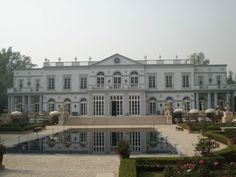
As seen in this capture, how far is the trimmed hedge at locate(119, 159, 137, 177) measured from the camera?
890cm

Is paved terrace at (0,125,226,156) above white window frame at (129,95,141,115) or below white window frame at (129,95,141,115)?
below

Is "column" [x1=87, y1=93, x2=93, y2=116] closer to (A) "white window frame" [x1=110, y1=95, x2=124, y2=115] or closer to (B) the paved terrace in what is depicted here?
(A) "white window frame" [x1=110, y1=95, x2=124, y2=115]

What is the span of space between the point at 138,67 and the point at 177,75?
5.45 m

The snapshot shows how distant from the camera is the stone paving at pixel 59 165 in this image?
1033cm

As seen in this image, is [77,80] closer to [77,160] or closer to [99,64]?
[99,64]

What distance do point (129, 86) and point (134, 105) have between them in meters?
2.68

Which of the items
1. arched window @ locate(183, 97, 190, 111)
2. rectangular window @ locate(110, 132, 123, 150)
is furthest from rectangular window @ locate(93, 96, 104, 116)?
rectangular window @ locate(110, 132, 123, 150)

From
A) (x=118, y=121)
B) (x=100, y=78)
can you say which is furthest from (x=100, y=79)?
(x=118, y=121)

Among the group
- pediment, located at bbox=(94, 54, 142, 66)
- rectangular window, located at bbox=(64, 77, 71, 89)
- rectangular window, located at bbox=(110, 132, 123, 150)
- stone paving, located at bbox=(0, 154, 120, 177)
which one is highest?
pediment, located at bbox=(94, 54, 142, 66)

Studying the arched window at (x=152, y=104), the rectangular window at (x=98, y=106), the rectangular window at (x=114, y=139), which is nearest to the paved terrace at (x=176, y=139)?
the rectangular window at (x=114, y=139)

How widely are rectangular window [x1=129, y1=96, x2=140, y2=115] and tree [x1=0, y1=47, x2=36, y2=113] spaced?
22.7 meters

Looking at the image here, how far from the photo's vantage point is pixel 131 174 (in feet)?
29.2

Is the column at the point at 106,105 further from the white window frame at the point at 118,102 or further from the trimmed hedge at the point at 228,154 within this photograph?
the trimmed hedge at the point at 228,154

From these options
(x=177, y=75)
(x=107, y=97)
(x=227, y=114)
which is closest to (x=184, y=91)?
(x=177, y=75)
